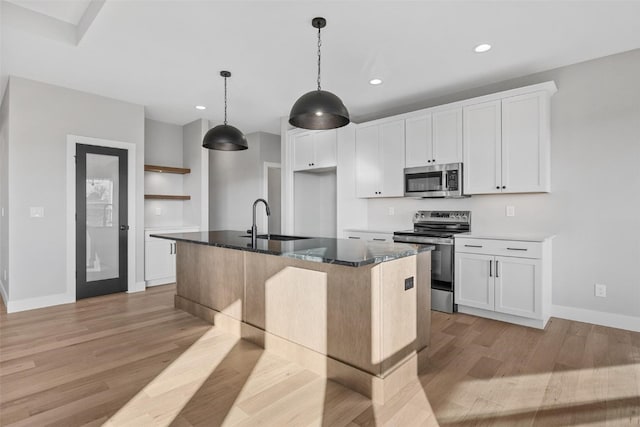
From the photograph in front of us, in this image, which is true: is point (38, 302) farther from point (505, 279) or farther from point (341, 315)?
point (505, 279)

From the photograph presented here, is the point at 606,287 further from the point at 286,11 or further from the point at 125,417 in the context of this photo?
the point at 125,417

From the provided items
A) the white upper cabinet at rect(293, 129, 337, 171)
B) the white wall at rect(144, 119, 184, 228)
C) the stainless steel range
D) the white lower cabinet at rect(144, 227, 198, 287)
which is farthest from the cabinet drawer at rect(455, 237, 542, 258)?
the white wall at rect(144, 119, 184, 228)

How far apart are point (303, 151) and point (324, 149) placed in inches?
15.6

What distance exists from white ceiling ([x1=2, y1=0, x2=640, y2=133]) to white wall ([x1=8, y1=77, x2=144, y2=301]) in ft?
0.82

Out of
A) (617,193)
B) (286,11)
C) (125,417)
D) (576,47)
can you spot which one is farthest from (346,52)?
(125,417)

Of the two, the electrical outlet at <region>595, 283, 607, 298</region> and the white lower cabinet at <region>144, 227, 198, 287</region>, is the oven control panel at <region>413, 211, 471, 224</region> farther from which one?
the white lower cabinet at <region>144, 227, 198, 287</region>

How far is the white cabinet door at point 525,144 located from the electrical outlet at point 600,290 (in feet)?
3.59

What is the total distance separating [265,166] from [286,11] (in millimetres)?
3915

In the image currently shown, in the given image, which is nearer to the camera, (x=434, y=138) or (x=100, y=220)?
(x=434, y=138)

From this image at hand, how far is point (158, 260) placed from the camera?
508 cm

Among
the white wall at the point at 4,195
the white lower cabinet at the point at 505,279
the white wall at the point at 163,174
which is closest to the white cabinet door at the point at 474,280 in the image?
the white lower cabinet at the point at 505,279

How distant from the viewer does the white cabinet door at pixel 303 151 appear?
517 cm

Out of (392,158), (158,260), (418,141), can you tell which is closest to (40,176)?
(158,260)

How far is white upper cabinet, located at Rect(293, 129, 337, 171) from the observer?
4.96 m
